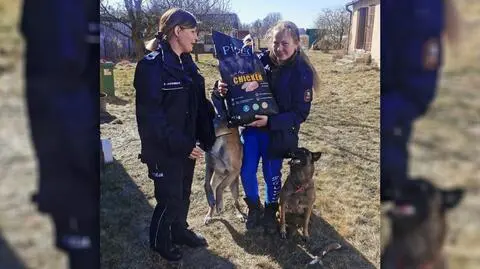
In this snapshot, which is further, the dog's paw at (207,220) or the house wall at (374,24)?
A: the dog's paw at (207,220)

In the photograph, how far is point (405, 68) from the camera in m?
1.21

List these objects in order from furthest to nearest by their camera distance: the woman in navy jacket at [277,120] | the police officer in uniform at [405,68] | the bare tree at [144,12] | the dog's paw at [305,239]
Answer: the dog's paw at [305,239], the woman in navy jacket at [277,120], the bare tree at [144,12], the police officer in uniform at [405,68]

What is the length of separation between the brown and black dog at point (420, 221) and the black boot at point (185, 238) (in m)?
1.15

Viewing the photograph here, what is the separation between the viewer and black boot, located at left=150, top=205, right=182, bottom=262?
6.65ft

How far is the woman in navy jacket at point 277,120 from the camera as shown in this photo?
76.4 inches

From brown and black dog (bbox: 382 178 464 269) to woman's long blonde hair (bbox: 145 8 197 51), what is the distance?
3.26 feet

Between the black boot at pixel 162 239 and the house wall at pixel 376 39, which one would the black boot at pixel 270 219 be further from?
the house wall at pixel 376 39

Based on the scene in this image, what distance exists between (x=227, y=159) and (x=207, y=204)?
33cm

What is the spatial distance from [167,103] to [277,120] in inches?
22.7

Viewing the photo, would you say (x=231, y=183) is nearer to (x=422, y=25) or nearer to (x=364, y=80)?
(x=364, y=80)

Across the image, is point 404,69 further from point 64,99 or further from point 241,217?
point 241,217

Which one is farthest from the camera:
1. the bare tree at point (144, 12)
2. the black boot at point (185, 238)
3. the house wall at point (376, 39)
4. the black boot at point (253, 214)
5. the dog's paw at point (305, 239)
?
the black boot at point (253, 214)

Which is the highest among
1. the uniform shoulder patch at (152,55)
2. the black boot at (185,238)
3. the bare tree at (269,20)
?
the bare tree at (269,20)

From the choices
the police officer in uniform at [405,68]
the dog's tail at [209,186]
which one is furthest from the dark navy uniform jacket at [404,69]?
the dog's tail at [209,186]
